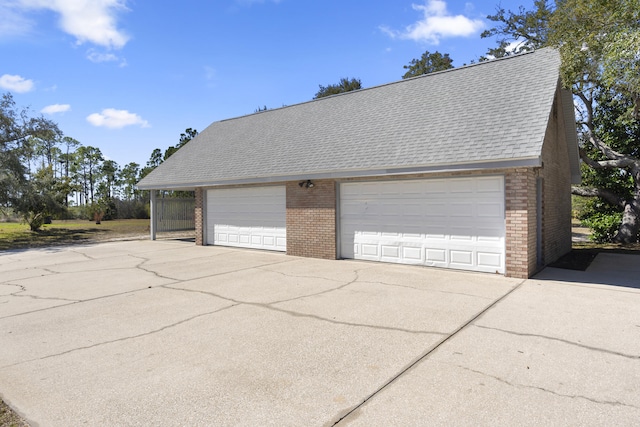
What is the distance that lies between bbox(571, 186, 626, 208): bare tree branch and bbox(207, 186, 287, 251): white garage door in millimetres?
11734

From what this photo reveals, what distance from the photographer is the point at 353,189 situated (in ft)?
34.2

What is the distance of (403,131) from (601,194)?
33.5ft

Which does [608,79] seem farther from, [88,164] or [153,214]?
[88,164]

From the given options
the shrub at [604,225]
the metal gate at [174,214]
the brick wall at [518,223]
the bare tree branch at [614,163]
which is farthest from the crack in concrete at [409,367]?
the metal gate at [174,214]

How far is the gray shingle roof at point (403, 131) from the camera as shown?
8.28 meters

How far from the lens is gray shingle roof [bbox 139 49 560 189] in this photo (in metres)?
8.28

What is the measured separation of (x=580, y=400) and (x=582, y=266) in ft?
25.5

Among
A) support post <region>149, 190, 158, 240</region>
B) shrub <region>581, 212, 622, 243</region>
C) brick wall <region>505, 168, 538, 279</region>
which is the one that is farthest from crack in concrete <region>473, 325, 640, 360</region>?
support post <region>149, 190, 158, 240</region>

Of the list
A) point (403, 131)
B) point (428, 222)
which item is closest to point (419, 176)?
point (428, 222)

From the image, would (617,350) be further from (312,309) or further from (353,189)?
(353,189)

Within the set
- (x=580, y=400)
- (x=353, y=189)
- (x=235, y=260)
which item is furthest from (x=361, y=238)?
(x=580, y=400)

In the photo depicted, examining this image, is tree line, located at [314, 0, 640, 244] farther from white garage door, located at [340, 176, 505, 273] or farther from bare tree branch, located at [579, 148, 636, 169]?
white garage door, located at [340, 176, 505, 273]

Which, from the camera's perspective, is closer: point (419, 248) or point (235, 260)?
point (419, 248)

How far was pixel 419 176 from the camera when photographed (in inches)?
360
